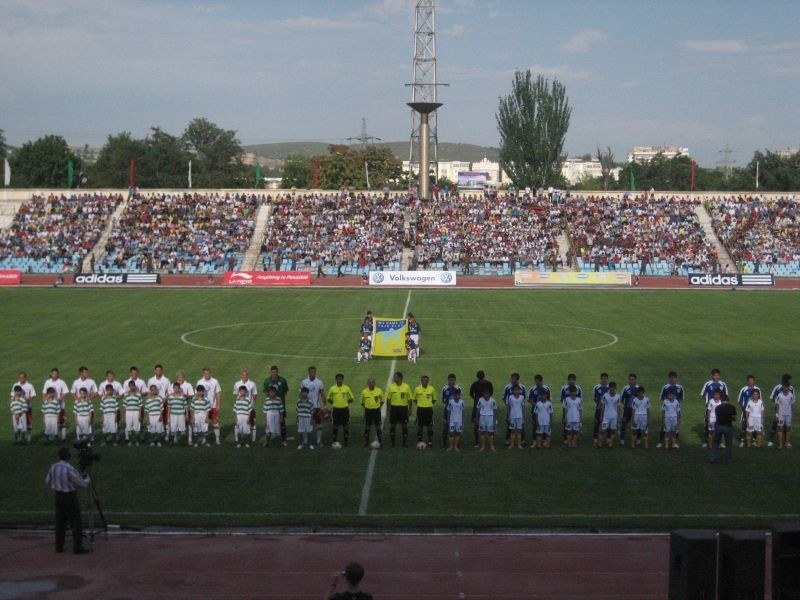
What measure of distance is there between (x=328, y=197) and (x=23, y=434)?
2170 inches

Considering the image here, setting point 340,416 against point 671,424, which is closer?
point 671,424

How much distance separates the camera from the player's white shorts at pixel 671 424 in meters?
19.1

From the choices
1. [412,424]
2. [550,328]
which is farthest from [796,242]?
[412,424]

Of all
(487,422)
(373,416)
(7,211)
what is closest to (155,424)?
(373,416)

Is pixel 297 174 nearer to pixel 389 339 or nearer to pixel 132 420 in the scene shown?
pixel 389 339

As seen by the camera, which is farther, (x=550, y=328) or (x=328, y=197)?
(x=328, y=197)

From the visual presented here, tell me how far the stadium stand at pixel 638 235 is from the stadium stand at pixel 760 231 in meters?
1.56

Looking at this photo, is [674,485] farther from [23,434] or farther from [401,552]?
[23,434]

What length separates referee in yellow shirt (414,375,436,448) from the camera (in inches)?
747

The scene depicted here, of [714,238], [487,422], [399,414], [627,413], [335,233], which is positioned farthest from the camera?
[714,238]

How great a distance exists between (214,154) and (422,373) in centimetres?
12054

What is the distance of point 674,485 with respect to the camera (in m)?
16.6

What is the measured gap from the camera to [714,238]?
6800 cm

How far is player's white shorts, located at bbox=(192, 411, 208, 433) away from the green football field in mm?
602
